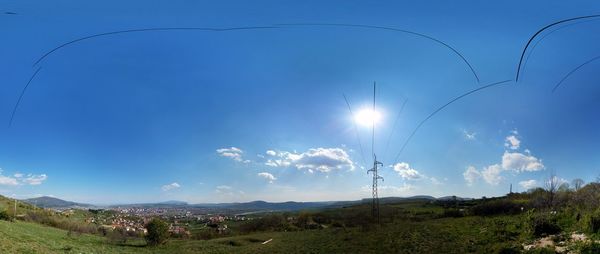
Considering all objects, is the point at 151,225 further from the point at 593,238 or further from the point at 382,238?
the point at 593,238

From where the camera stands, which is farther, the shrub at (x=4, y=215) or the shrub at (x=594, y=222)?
the shrub at (x=4, y=215)

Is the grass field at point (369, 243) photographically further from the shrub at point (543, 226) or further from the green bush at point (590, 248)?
the green bush at point (590, 248)

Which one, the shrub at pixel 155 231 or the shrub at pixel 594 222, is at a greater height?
the shrub at pixel 594 222

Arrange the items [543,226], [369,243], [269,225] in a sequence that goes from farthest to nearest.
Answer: [269,225]
[369,243]
[543,226]

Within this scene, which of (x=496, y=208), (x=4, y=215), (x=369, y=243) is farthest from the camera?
(x=496, y=208)

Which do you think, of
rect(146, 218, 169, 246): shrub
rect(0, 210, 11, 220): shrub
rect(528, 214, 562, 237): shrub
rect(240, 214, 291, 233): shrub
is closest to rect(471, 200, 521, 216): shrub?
rect(240, 214, 291, 233): shrub

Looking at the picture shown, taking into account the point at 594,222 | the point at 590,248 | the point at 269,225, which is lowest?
the point at 269,225

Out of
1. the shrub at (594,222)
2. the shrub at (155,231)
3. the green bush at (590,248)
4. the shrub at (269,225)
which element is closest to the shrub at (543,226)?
the shrub at (594,222)

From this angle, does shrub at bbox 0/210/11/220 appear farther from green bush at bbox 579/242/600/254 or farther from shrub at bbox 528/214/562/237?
green bush at bbox 579/242/600/254

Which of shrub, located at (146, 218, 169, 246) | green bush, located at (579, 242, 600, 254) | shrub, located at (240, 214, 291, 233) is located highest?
green bush, located at (579, 242, 600, 254)

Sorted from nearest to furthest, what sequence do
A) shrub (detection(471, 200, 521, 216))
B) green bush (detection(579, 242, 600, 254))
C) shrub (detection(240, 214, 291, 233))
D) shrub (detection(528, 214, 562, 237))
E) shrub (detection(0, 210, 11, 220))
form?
green bush (detection(579, 242, 600, 254))
shrub (detection(528, 214, 562, 237))
shrub (detection(0, 210, 11, 220))
shrub (detection(471, 200, 521, 216))
shrub (detection(240, 214, 291, 233))

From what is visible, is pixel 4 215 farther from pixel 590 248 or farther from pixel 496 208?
pixel 496 208

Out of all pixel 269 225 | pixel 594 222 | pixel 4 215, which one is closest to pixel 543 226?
pixel 594 222
